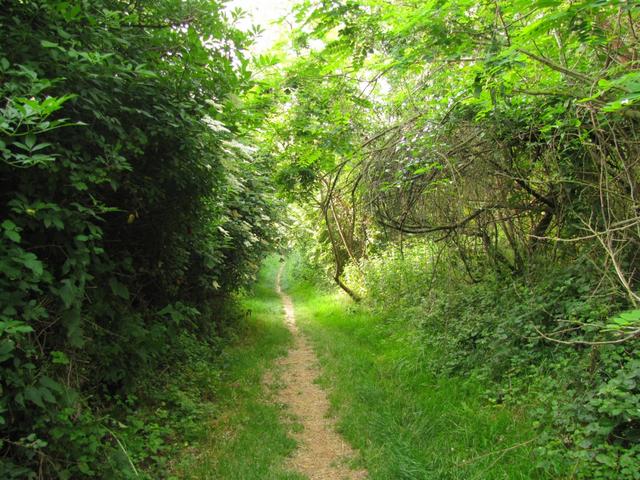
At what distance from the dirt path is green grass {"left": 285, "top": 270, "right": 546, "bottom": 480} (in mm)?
190

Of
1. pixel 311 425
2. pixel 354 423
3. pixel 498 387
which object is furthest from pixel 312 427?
pixel 498 387

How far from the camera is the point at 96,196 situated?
12.2 ft

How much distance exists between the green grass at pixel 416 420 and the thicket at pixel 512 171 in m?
0.28

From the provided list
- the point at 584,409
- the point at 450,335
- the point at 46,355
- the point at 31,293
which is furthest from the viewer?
the point at 450,335

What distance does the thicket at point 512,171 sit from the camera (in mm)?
3637

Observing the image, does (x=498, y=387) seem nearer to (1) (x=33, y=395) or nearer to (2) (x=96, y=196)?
(1) (x=33, y=395)

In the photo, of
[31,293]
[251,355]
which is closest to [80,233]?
[31,293]

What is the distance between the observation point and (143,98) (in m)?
3.52

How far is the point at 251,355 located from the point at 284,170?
4056 mm

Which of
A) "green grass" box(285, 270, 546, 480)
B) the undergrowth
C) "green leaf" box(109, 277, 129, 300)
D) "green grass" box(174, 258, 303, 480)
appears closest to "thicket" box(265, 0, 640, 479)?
the undergrowth

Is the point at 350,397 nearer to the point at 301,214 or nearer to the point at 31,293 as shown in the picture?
the point at 31,293

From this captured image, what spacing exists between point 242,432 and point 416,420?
2.25 metres

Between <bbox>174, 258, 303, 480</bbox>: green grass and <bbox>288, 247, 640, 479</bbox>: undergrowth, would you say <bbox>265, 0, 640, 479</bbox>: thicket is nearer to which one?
<bbox>288, 247, 640, 479</bbox>: undergrowth

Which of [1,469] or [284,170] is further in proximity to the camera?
[284,170]
